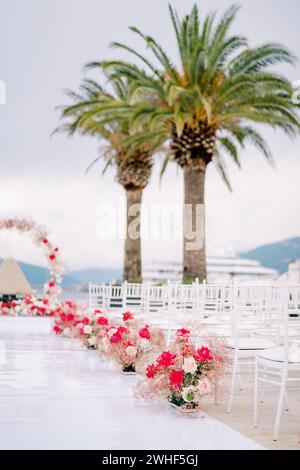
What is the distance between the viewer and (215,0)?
75.2 ft

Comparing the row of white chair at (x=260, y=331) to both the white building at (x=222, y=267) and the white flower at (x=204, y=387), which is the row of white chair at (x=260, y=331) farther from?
the white building at (x=222, y=267)

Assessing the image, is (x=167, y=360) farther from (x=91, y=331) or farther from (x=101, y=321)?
(x=91, y=331)

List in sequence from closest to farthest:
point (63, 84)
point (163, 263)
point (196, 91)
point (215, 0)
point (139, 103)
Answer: point (196, 91) → point (139, 103) → point (215, 0) → point (63, 84) → point (163, 263)

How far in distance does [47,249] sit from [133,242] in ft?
7.50

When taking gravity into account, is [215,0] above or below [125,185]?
above

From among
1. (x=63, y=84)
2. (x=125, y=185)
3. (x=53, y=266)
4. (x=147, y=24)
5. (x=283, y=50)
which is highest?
(x=147, y=24)

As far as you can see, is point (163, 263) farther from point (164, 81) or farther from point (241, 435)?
point (241, 435)

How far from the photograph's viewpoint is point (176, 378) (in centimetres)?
547

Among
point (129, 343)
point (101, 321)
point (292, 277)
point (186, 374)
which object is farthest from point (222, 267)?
point (186, 374)

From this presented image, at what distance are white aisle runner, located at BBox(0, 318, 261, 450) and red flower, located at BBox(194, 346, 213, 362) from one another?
46cm

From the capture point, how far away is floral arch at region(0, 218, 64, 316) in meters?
16.3

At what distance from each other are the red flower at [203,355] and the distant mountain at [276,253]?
6378 centimetres

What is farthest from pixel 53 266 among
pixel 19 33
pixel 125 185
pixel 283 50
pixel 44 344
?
pixel 19 33

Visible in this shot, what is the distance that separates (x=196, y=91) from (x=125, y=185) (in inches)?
188
